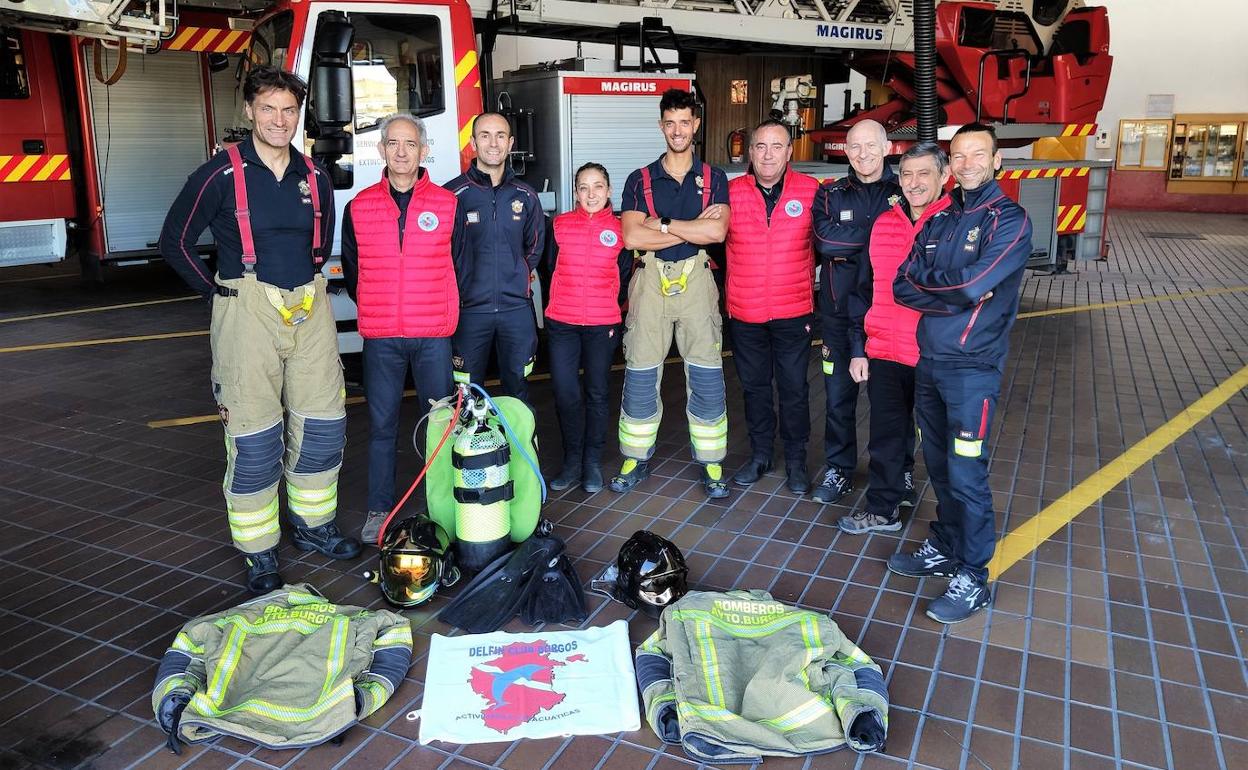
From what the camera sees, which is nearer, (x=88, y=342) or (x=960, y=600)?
(x=960, y=600)

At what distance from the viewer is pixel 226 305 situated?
12.2 feet

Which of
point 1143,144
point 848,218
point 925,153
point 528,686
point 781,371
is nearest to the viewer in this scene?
point 528,686

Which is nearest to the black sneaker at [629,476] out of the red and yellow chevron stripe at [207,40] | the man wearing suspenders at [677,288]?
the man wearing suspenders at [677,288]

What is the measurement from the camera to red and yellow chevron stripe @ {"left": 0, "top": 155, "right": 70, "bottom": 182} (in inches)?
350

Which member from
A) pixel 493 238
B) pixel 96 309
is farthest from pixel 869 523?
pixel 96 309

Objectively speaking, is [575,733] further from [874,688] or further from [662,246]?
[662,246]

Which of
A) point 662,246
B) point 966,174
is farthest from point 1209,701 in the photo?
point 662,246

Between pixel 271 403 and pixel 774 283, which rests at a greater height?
pixel 774 283

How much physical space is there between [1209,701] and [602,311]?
2.90m

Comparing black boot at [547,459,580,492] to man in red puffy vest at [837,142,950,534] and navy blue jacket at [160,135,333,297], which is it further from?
navy blue jacket at [160,135,333,297]

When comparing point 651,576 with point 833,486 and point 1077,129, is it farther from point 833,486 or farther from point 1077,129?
point 1077,129

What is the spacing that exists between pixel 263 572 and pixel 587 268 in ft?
6.51

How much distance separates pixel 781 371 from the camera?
16.0ft

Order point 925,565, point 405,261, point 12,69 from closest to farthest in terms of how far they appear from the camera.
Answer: point 925,565
point 405,261
point 12,69
